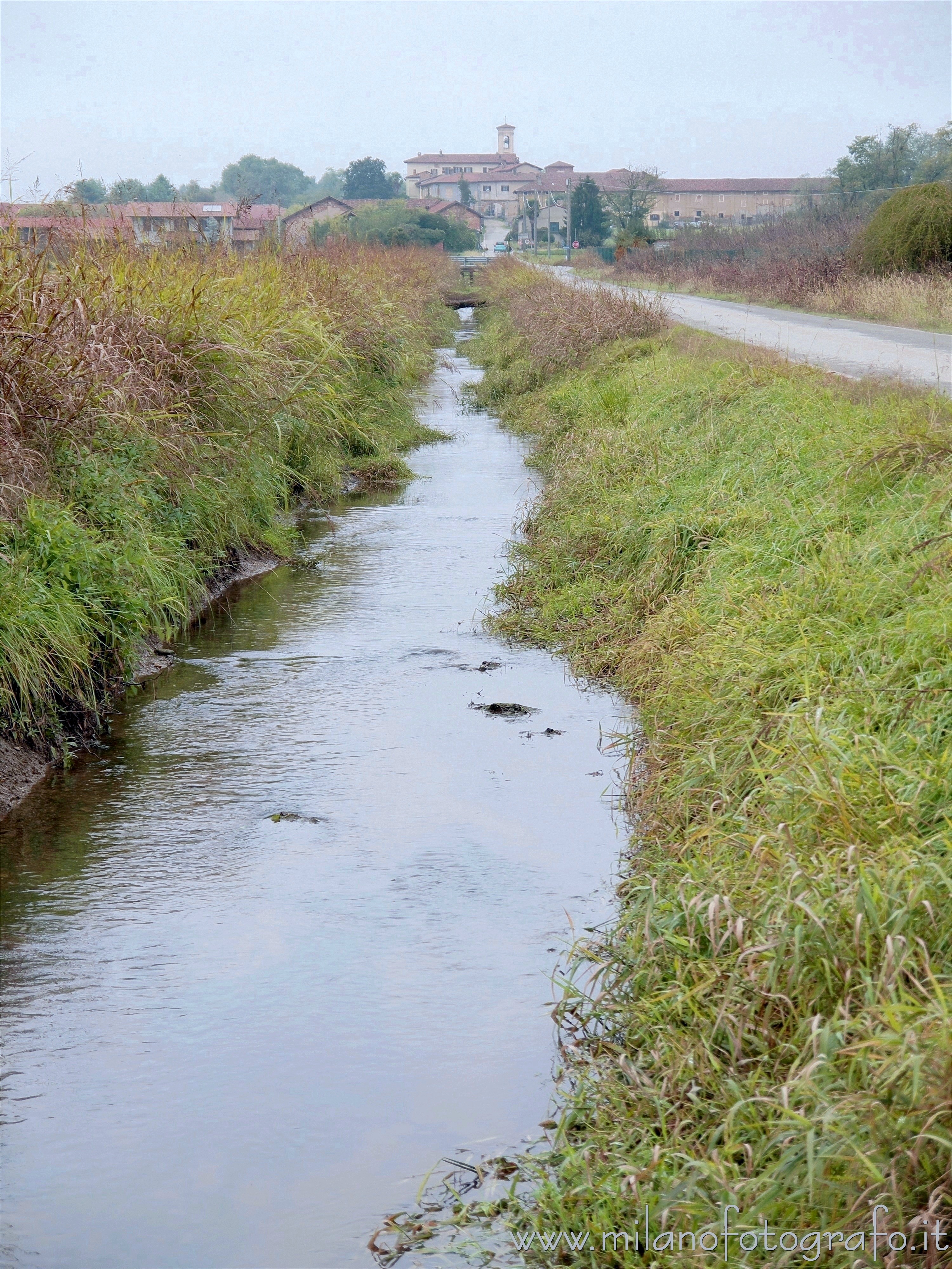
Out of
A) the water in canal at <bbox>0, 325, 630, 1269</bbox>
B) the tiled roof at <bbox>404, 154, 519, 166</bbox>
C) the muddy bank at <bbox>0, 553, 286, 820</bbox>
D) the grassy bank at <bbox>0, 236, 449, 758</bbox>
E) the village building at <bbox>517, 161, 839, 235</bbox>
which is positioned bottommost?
the water in canal at <bbox>0, 325, 630, 1269</bbox>

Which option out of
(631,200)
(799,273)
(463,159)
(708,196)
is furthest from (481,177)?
(799,273)

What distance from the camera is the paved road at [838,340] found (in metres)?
11.4

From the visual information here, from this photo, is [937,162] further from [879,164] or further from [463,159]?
[463,159]

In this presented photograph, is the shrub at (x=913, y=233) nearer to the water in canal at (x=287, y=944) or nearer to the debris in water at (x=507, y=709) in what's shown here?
the water in canal at (x=287, y=944)

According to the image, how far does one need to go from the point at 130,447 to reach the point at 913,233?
1986cm

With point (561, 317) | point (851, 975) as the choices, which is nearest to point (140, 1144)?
point (851, 975)

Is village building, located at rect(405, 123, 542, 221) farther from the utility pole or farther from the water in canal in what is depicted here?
the water in canal

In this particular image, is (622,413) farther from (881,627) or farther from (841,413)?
(881,627)

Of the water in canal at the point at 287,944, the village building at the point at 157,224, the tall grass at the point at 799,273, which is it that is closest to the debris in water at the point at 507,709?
the water in canal at the point at 287,944

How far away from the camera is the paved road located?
1144 centimetres

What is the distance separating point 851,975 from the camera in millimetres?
2854

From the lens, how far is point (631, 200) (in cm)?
7200

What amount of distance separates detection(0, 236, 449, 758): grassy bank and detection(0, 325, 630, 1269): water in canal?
0.49m

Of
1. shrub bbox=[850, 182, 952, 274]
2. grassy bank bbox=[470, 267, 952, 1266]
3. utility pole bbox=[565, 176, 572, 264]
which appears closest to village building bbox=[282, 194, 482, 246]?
utility pole bbox=[565, 176, 572, 264]
